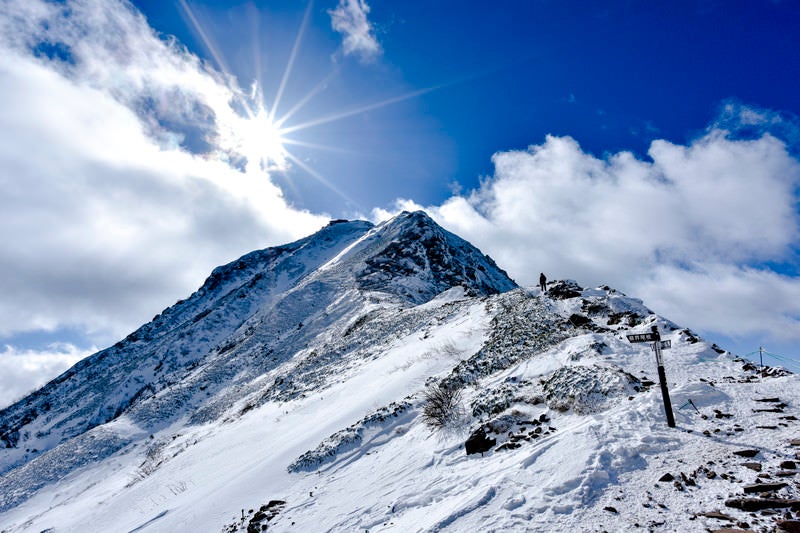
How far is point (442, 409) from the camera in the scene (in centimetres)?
1305

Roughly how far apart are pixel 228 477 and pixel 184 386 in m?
35.5

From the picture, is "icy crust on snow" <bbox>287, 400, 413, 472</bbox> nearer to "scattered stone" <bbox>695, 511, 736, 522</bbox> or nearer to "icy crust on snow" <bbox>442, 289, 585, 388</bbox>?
"icy crust on snow" <bbox>442, 289, 585, 388</bbox>

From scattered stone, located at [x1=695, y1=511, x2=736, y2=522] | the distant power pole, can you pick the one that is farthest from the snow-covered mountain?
the distant power pole

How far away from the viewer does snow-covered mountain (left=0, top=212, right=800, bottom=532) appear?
6992 mm

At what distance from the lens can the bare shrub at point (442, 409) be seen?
12.6 metres

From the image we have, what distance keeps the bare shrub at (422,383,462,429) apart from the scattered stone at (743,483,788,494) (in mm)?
7438

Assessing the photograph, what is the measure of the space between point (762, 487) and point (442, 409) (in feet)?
27.1

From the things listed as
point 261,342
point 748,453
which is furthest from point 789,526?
point 261,342

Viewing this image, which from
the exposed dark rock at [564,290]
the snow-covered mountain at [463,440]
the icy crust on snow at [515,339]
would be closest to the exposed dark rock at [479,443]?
the snow-covered mountain at [463,440]

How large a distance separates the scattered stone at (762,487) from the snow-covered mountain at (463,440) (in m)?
0.03

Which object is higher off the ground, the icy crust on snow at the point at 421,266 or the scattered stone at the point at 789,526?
the icy crust on snow at the point at 421,266

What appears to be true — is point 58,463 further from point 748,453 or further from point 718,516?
point 748,453

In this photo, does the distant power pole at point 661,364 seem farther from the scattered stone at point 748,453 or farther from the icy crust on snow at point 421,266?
the icy crust on snow at point 421,266

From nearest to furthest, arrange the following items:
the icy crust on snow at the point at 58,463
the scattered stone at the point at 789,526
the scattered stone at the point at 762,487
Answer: the scattered stone at the point at 789,526 < the scattered stone at the point at 762,487 < the icy crust on snow at the point at 58,463
